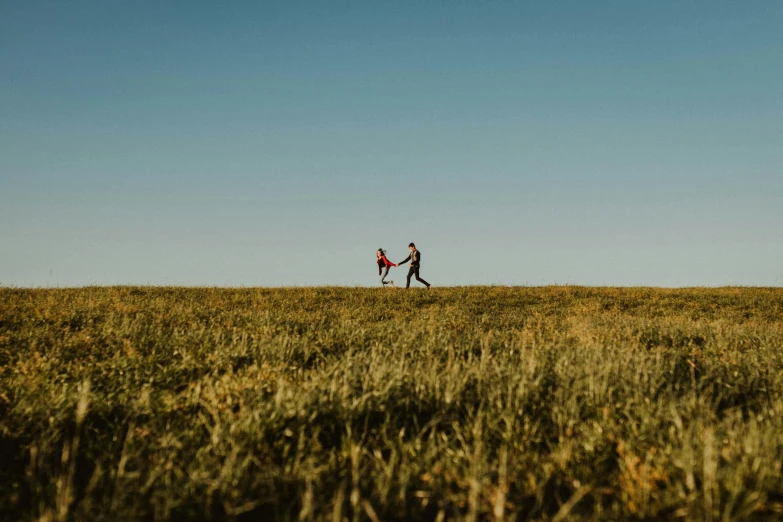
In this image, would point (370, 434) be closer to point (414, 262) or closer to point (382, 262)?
point (414, 262)

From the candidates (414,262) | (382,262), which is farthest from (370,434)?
(382,262)

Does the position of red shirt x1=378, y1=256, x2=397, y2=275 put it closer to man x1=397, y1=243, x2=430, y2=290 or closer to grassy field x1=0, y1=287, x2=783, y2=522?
man x1=397, y1=243, x2=430, y2=290

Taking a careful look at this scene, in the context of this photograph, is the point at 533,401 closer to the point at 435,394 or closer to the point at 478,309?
the point at 435,394

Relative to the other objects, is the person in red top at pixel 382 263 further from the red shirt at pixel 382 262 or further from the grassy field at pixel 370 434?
the grassy field at pixel 370 434

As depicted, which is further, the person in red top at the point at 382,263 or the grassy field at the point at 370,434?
the person in red top at the point at 382,263

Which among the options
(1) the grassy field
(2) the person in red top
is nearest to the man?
(2) the person in red top

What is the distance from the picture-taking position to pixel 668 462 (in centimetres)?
329

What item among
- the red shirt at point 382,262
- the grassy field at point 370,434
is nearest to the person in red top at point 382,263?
the red shirt at point 382,262

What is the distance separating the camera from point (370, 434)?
13.5 ft

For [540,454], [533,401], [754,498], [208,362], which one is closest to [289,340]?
[208,362]

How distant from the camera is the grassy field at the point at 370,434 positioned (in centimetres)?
289

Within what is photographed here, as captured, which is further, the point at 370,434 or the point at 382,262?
the point at 382,262

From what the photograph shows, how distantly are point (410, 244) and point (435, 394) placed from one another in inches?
794

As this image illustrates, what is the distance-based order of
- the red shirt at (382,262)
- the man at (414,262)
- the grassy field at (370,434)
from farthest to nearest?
the red shirt at (382,262) < the man at (414,262) < the grassy field at (370,434)
